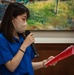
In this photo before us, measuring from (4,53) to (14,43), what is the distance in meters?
0.12

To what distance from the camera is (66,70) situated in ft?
11.1

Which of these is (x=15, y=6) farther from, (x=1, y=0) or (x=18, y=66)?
(x=1, y=0)

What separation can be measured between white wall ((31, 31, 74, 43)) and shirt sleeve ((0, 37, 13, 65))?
6.00ft

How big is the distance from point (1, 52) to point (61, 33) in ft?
6.35

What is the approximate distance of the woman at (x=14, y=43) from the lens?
1.54 m

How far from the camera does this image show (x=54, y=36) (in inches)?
133

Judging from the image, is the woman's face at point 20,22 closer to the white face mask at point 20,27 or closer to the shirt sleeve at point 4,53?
the white face mask at point 20,27

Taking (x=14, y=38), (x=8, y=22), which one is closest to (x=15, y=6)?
(x=8, y=22)

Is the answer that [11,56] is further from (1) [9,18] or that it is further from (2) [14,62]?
(1) [9,18]

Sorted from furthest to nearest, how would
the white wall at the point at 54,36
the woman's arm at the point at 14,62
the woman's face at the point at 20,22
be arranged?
the white wall at the point at 54,36 → the woman's face at the point at 20,22 → the woman's arm at the point at 14,62

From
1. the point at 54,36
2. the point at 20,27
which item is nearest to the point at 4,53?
the point at 20,27

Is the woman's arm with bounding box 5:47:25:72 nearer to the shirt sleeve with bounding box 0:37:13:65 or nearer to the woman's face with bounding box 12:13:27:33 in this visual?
the shirt sleeve with bounding box 0:37:13:65

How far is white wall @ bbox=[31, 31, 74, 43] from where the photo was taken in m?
3.36

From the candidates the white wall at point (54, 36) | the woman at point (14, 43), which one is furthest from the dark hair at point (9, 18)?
the white wall at point (54, 36)
